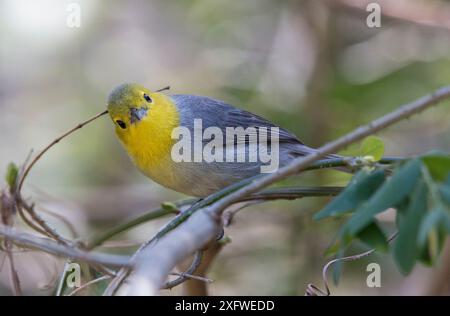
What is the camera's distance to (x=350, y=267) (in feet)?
15.5

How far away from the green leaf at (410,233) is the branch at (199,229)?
0.19m

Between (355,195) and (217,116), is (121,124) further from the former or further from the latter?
(355,195)

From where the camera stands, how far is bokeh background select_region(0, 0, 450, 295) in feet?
15.5

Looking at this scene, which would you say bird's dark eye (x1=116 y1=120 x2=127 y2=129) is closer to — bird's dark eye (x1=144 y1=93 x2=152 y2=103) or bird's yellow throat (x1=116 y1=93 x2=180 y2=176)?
bird's yellow throat (x1=116 y1=93 x2=180 y2=176)

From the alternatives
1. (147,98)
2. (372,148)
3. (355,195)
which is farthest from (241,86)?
(355,195)

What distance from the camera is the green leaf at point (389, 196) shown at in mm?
1714

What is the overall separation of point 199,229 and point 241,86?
396 cm

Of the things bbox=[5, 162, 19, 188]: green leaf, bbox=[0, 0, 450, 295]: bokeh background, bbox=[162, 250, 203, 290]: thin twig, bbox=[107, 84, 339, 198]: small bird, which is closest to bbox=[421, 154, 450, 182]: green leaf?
bbox=[162, 250, 203, 290]: thin twig

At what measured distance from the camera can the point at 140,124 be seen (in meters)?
3.60

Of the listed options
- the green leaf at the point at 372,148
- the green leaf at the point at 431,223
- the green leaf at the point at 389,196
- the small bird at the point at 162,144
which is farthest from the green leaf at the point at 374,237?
the small bird at the point at 162,144

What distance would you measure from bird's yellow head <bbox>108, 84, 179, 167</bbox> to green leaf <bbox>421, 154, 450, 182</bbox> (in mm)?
1944

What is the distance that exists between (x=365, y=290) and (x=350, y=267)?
201 mm

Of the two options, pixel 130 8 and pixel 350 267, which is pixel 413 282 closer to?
pixel 350 267

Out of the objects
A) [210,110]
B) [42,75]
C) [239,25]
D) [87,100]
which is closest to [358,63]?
[239,25]
